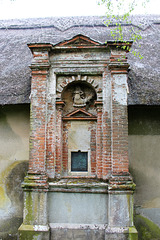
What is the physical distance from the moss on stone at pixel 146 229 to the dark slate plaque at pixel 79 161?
1894mm

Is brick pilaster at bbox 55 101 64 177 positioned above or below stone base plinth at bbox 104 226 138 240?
above

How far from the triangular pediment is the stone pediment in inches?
63.0

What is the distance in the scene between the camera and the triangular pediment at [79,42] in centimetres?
539

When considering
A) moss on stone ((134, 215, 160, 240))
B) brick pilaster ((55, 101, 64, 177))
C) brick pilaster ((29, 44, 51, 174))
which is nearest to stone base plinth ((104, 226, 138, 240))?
moss on stone ((134, 215, 160, 240))

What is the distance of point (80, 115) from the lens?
5617mm

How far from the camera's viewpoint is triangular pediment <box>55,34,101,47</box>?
5395 mm

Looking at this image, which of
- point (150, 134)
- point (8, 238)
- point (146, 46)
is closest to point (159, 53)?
point (146, 46)

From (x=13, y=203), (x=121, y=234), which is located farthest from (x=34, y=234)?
(x=121, y=234)

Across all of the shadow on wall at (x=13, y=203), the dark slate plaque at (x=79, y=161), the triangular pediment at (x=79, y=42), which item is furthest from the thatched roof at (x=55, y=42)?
the shadow on wall at (x=13, y=203)

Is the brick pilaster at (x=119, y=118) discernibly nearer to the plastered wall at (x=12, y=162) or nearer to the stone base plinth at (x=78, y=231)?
the stone base plinth at (x=78, y=231)

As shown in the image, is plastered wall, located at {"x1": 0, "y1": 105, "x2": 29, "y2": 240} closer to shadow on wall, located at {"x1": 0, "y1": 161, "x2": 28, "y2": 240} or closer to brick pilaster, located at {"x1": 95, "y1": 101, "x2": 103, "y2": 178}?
shadow on wall, located at {"x1": 0, "y1": 161, "x2": 28, "y2": 240}

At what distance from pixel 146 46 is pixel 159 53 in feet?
2.21

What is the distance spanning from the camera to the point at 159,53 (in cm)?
735

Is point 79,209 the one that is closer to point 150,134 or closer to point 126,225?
point 126,225
